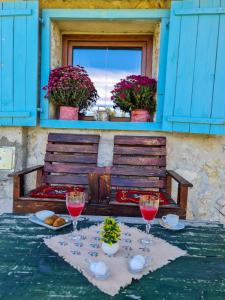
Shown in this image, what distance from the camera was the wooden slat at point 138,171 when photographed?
2500mm

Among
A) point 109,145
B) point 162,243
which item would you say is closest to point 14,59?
point 109,145

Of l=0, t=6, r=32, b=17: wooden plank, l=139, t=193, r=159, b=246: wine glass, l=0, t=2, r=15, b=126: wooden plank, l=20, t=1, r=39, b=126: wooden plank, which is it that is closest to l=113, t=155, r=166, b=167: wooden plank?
l=20, t=1, r=39, b=126: wooden plank

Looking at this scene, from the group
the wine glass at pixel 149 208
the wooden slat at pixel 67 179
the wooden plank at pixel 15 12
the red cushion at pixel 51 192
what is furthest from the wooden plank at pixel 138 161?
the wooden plank at pixel 15 12

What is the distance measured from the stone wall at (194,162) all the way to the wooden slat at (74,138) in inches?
6.0

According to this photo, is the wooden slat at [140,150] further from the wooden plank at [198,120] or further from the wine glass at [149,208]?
the wine glass at [149,208]

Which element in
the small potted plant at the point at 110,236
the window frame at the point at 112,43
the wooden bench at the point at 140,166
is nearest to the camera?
the small potted plant at the point at 110,236

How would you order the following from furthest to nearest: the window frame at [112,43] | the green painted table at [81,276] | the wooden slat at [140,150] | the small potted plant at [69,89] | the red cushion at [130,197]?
Answer: the window frame at [112,43] → the small potted plant at [69,89] → the wooden slat at [140,150] → the red cushion at [130,197] → the green painted table at [81,276]

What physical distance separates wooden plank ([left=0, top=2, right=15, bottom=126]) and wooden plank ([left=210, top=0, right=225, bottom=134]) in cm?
211

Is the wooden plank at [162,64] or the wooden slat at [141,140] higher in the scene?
the wooden plank at [162,64]

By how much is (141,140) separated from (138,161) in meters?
0.24

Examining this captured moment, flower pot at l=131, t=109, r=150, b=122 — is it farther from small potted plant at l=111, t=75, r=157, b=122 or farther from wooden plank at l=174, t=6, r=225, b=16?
wooden plank at l=174, t=6, r=225, b=16

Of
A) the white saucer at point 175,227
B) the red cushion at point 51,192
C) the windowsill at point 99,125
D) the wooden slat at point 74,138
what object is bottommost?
the red cushion at point 51,192

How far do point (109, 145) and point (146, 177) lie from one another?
590 mm

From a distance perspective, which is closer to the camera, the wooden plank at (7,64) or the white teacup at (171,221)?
the white teacup at (171,221)
